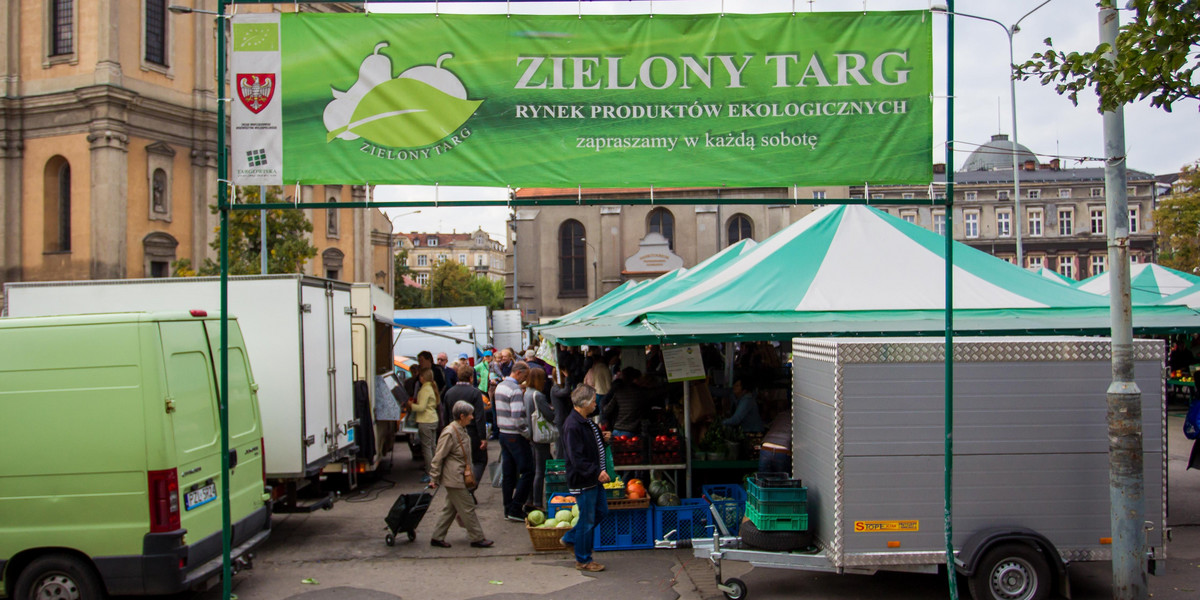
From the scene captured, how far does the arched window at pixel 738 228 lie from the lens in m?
54.9

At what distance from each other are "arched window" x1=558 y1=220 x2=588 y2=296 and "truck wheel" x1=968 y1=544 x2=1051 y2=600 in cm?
4906

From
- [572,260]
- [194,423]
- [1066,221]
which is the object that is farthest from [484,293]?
[194,423]

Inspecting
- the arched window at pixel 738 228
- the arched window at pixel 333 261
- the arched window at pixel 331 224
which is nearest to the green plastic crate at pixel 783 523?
the arched window at pixel 333 261

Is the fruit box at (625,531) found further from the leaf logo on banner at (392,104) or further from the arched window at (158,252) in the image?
the arched window at (158,252)

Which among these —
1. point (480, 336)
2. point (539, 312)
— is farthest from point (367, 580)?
point (539, 312)

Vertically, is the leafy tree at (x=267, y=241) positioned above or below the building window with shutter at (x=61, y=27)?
below

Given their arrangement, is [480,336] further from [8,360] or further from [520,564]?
[8,360]

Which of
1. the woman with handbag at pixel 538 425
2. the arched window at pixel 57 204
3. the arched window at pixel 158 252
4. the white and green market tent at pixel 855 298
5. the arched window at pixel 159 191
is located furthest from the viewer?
the arched window at pixel 159 191

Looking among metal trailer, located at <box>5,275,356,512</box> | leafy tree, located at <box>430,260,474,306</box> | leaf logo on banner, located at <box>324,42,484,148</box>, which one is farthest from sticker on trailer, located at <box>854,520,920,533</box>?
leafy tree, located at <box>430,260,474,306</box>

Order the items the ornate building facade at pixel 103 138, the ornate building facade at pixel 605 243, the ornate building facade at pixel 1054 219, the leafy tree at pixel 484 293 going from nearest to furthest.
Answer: the ornate building facade at pixel 103 138 → the ornate building facade at pixel 605 243 → the ornate building facade at pixel 1054 219 → the leafy tree at pixel 484 293

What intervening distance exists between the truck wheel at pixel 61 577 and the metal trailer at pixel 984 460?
17.2ft

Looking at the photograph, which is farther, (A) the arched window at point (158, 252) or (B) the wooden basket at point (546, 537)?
(A) the arched window at point (158, 252)

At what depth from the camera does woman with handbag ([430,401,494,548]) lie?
898cm

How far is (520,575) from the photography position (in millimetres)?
8312
